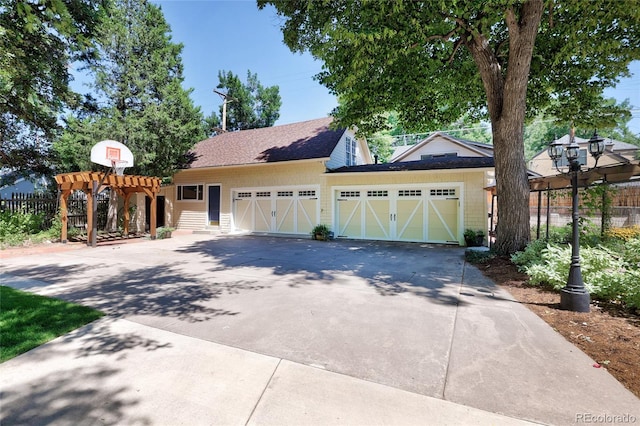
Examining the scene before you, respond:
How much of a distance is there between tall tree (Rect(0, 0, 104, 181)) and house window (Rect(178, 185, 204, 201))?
5.84m

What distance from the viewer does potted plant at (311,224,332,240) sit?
42.4 feet

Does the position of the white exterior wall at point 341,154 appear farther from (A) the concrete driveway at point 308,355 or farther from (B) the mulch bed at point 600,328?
(B) the mulch bed at point 600,328

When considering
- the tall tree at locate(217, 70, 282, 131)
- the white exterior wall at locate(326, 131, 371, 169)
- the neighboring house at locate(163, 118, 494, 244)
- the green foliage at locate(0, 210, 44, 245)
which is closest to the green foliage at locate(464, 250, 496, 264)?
the neighboring house at locate(163, 118, 494, 244)

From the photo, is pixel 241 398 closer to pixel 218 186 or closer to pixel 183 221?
pixel 218 186

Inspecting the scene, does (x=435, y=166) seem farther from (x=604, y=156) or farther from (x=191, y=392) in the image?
(x=604, y=156)

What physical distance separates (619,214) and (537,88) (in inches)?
379

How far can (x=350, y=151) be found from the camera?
16.0 metres

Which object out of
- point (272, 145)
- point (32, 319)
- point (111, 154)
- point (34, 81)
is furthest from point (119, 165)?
point (32, 319)

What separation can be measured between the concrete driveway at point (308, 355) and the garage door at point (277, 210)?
25.9ft

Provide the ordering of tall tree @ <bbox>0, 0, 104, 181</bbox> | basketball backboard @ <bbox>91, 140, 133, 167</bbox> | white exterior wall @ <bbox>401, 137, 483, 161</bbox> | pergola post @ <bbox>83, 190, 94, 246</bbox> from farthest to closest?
white exterior wall @ <bbox>401, 137, 483, 161</bbox>, basketball backboard @ <bbox>91, 140, 133, 167</bbox>, pergola post @ <bbox>83, 190, 94, 246</bbox>, tall tree @ <bbox>0, 0, 104, 181</bbox>

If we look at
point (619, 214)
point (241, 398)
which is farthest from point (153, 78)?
point (619, 214)

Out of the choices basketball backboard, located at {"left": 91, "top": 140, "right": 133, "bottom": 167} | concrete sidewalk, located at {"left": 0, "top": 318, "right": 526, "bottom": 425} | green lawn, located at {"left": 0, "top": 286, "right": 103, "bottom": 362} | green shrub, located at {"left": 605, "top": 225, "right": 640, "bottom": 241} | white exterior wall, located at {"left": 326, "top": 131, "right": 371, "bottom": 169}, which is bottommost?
concrete sidewalk, located at {"left": 0, "top": 318, "right": 526, "bottom": 425}

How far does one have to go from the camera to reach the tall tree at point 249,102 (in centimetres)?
2706

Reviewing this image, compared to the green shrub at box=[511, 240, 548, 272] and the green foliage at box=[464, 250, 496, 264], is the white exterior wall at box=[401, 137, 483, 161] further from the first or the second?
the green shrub at box=[511, 240, 548, 272]
